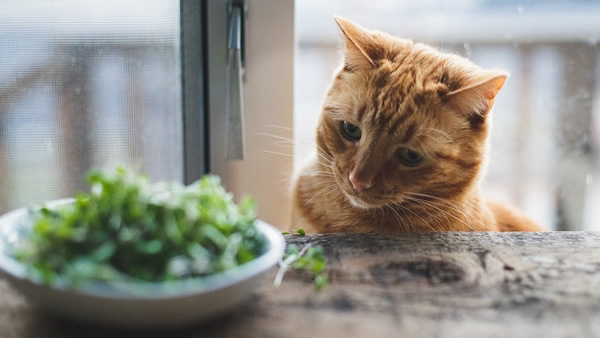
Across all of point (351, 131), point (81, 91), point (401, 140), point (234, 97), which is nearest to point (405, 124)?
point (401, 140)

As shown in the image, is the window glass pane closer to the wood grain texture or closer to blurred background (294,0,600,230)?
blurred background (294,0,600,230)

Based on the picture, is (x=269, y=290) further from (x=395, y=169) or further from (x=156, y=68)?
(x=156, y=68)

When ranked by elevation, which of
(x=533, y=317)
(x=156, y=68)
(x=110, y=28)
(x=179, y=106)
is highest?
(x=110, y=28)

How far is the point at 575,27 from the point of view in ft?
7.17

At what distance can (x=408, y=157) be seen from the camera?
132 cm

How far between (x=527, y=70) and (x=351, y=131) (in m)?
1.17

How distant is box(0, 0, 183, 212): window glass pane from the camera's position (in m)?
1.54

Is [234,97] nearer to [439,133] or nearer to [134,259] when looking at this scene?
[439,133]

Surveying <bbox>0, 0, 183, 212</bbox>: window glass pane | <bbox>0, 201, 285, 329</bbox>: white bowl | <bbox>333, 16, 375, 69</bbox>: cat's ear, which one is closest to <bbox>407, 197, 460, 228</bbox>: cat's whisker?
<bbox>333, 16, 375, 69</bbox>: cat's ear

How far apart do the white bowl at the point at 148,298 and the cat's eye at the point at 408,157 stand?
23.7 inches

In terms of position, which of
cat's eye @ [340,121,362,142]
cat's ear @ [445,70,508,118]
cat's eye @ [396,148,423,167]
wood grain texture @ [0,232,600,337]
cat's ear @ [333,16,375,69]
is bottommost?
wood grain texture @ [0,232,600,337]

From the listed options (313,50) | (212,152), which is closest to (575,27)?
(313,50)

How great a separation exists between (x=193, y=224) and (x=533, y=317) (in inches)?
21.1

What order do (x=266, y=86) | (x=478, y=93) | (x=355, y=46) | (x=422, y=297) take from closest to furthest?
(x=422, y=297), (x=478, y=93), (x=355, y=46), (x=266, y=86)
